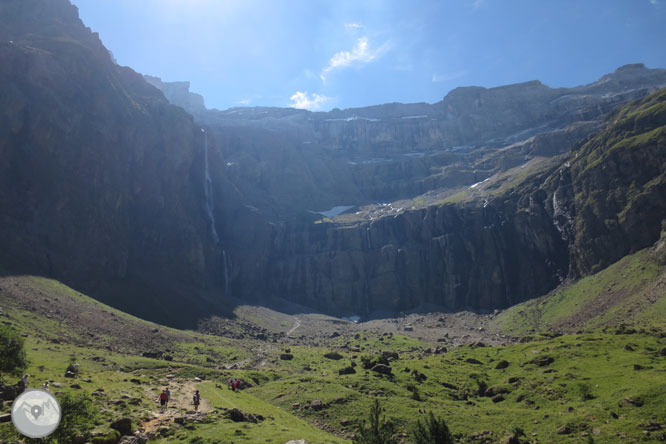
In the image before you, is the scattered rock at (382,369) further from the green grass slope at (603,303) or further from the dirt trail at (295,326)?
the dirt trail at (295,326)

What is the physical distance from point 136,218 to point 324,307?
85432mm

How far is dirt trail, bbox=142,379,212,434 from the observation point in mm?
30850

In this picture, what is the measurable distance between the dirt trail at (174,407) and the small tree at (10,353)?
1156 centimetres

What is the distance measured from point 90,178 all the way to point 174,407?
414 feet

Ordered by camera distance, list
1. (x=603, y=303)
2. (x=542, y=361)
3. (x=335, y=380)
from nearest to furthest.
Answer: (x=335, y=380), (x=542, y=361), (x=603, y=303)

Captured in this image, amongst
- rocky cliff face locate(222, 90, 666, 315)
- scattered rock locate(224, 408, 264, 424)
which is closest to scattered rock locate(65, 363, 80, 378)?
scattered rock locate(224, 408, 264, 424)

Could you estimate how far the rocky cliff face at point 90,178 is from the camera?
11694 centimetres

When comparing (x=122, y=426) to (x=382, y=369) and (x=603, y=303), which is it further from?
(x=603, y=303)

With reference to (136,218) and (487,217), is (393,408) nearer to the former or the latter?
(136,218)

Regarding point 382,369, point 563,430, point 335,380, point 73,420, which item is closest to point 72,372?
point 73,420

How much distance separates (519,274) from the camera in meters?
157

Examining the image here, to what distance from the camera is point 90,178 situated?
137 m

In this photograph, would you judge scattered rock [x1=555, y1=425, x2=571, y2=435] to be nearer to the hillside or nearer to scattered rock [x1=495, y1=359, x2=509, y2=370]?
the hillside

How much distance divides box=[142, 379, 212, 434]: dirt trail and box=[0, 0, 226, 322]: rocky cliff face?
80.2 m
